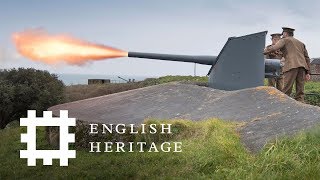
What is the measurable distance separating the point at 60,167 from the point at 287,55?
556 centimetres

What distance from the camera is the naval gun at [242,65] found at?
37.1 feet

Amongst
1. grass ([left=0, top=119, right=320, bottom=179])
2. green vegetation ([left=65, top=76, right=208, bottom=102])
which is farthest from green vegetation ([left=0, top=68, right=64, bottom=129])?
grass ([left=0, top=119, right=320, bottom=179])

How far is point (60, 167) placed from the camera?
842 centimetres

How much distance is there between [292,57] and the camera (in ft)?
36.0

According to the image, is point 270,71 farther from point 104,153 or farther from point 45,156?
point 45,156

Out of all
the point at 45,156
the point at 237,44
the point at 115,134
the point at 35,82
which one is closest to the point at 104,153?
the point at 115,134

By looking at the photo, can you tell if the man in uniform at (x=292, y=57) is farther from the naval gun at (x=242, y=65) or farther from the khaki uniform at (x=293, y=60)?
the naval gun at (x=242, y=65)

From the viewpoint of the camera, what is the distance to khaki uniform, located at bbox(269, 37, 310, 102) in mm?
10945

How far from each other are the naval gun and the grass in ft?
10.7

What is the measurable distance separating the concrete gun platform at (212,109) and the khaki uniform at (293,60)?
113 cm

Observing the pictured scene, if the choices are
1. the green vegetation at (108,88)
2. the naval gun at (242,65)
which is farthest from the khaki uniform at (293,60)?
the green vegetation at (108,88)

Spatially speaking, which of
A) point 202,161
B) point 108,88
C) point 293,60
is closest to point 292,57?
point 293,60

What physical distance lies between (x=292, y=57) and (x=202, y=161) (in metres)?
5.02

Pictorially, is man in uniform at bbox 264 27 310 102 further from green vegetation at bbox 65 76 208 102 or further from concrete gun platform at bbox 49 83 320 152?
green vegetation at bbox 65 76 208 102
